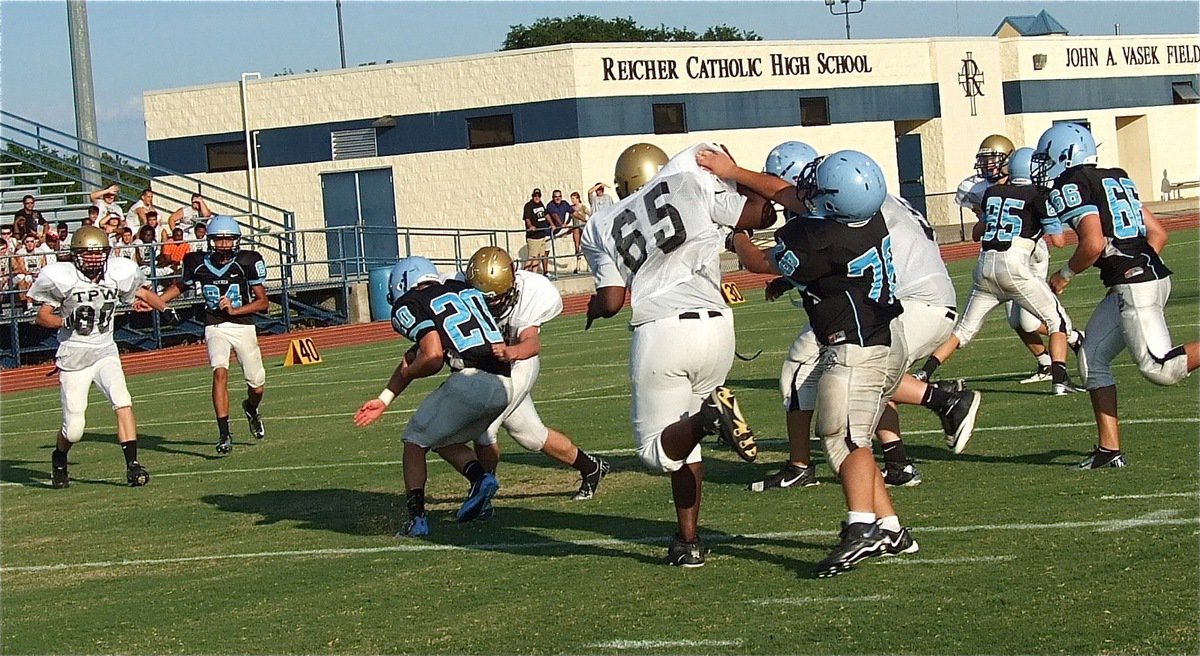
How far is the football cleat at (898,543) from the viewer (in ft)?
21.2

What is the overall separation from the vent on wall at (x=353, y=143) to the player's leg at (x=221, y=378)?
76.4ft

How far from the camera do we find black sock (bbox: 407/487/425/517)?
27.0ft

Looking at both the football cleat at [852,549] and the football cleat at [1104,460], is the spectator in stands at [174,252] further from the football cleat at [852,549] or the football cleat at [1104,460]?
the football cleat at [852,549]

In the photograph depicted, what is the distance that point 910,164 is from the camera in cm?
4166

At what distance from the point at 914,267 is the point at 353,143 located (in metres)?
28.6

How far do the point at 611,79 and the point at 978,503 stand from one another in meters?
27.7

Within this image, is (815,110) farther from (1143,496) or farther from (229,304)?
(1143,496)

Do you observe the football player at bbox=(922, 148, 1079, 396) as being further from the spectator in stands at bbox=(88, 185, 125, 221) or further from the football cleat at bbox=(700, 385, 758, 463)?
the spectator in stands at bbox=(88, 185, 125, 221)

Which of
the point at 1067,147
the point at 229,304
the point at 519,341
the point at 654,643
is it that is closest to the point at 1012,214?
the point at 1067,147

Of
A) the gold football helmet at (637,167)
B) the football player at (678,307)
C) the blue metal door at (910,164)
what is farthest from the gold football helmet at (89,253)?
the blue metal door at (910,164)

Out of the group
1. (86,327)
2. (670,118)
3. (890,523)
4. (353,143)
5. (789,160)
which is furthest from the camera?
(353,143)

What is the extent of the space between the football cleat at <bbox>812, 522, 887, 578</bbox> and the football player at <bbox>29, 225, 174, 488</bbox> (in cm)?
633

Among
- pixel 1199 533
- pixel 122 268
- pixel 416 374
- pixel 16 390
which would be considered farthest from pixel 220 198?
pixel 1199 533

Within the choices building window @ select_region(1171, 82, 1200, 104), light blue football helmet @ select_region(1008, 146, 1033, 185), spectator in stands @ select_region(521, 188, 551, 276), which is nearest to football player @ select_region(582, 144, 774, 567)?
light blue football helmet @ select_region(1008, 146, 1033, 185)
